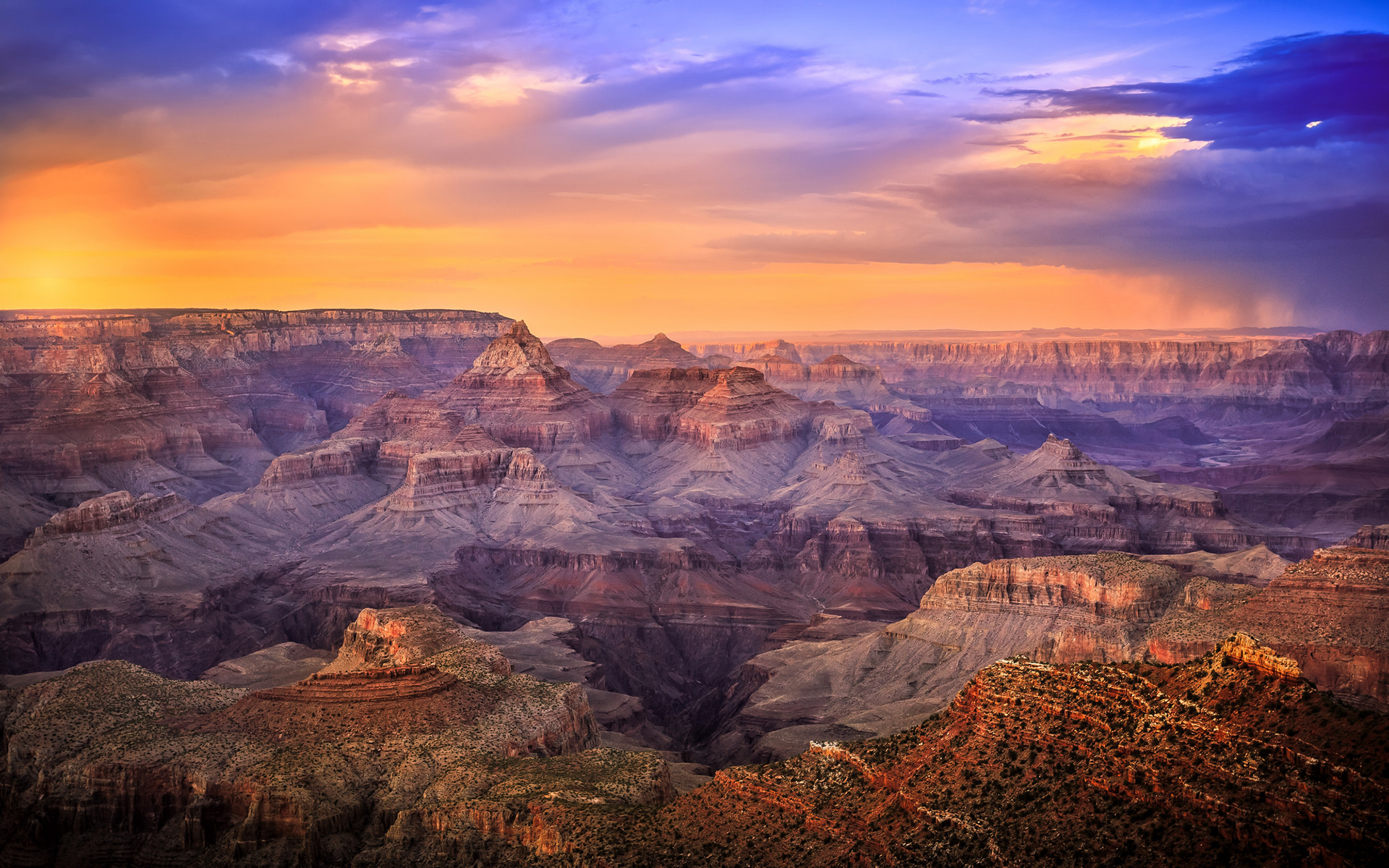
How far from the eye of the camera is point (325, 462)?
170750mm

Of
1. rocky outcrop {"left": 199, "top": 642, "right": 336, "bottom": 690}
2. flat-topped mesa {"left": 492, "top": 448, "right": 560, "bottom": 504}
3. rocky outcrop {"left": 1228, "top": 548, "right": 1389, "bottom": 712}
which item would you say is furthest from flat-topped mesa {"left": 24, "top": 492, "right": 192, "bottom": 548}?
rocky outcrop {"left": 1228, "top": 548, "right": 1389, "bottom": 712}

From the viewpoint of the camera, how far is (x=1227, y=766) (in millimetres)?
29156

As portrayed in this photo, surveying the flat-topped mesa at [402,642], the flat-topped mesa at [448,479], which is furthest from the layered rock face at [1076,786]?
the flat-topped mesa at [448,479]

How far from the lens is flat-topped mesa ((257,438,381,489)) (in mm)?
163625

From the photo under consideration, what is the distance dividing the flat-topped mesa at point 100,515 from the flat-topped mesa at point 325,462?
975 inches

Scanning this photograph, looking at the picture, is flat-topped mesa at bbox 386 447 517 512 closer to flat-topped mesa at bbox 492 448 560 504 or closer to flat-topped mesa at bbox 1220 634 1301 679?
flat-topped mesa at bbox 492 448 560 504

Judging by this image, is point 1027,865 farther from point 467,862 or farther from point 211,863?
point 211,863

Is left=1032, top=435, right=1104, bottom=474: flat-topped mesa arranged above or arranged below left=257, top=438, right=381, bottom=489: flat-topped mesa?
above

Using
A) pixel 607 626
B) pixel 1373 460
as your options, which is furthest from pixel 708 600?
pixel 1373 460

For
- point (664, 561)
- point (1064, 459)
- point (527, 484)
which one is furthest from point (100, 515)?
point (1064, 459)

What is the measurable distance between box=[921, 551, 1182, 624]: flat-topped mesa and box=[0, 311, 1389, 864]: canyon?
31 cm

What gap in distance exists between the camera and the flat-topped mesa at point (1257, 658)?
3203cm

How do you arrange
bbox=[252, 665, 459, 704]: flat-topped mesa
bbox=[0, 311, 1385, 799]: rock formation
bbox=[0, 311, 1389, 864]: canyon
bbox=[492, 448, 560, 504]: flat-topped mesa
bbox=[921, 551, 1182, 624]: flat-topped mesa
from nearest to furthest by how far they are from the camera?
bbox=[0, 311, 1389, 864]: canyon → bbox=[252, 665, 459, 704]: flat-topped mesa → bbox=[921, 551, 1182, 624]: flat-topped mesa → bbox=[0, 311, 1385, 799]: rock formation → bbox=[492, 448, 560, 504]: flat-topped mesa

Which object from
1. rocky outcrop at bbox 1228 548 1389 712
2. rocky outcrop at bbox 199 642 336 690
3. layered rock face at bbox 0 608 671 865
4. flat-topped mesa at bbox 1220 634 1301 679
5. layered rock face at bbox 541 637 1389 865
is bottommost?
rocky outcrop at bbox 199 642 336 690
